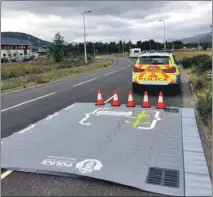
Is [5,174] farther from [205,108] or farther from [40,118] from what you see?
[205,108]

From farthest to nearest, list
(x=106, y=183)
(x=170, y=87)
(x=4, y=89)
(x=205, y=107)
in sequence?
(x=4, y=89), (x=170, y=87), (x=205, y=107), (x=106, y=183)

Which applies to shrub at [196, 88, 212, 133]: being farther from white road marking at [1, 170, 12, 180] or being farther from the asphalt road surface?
white road marking at [1, 170, 12, 180]

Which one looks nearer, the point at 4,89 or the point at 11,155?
the point at 11,155

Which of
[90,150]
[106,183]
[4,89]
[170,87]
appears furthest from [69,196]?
[4,89]

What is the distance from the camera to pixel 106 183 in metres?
4.60

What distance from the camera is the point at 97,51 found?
444 feet

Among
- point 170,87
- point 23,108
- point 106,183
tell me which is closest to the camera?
point 106,183

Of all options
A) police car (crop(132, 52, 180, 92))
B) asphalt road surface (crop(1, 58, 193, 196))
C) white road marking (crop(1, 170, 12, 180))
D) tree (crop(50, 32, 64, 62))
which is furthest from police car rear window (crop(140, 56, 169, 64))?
tree (crop(50, 32, 64, 62))

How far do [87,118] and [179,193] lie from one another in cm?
476

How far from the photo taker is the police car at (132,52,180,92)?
13148 mm

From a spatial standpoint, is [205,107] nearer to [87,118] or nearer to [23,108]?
[87,118]

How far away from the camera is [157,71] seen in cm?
1323

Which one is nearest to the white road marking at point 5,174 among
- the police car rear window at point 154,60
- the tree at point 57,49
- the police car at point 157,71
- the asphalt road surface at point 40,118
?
the asphalt road surface at point 40,118

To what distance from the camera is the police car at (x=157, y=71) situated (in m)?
13.1
